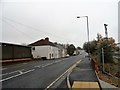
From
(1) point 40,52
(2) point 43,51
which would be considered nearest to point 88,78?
(2) point 43,51

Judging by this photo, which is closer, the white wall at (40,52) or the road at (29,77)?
the road at (29,77)

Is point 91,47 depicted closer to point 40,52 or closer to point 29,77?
point 40,52

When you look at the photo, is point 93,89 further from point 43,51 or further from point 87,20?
point 43,51

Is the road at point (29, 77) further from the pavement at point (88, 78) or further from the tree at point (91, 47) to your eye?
the tree at point (91, 47)

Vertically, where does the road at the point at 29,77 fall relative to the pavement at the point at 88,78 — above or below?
below

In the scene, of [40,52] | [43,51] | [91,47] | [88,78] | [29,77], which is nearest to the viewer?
[88,78]

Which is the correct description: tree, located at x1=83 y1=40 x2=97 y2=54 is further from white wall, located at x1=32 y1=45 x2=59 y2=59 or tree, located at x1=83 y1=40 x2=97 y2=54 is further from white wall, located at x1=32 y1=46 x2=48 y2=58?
white wall, located at x1=32 y1=46 x2=48 y2=58

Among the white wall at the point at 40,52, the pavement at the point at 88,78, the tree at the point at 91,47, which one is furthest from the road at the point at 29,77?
the white wall at the point at 40,52

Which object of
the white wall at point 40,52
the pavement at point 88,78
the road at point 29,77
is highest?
the white wall at point 40,52

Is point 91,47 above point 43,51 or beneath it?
above

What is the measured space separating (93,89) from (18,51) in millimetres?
41158

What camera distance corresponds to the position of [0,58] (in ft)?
131

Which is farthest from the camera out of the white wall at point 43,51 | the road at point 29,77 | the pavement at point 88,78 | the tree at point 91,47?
the white wall at point 43,51

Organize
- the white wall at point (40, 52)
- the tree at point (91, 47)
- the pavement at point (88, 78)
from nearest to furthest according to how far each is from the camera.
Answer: the pavement at point (88, 78), the tree at point (91, 47), the white wall at point (40, 52)
